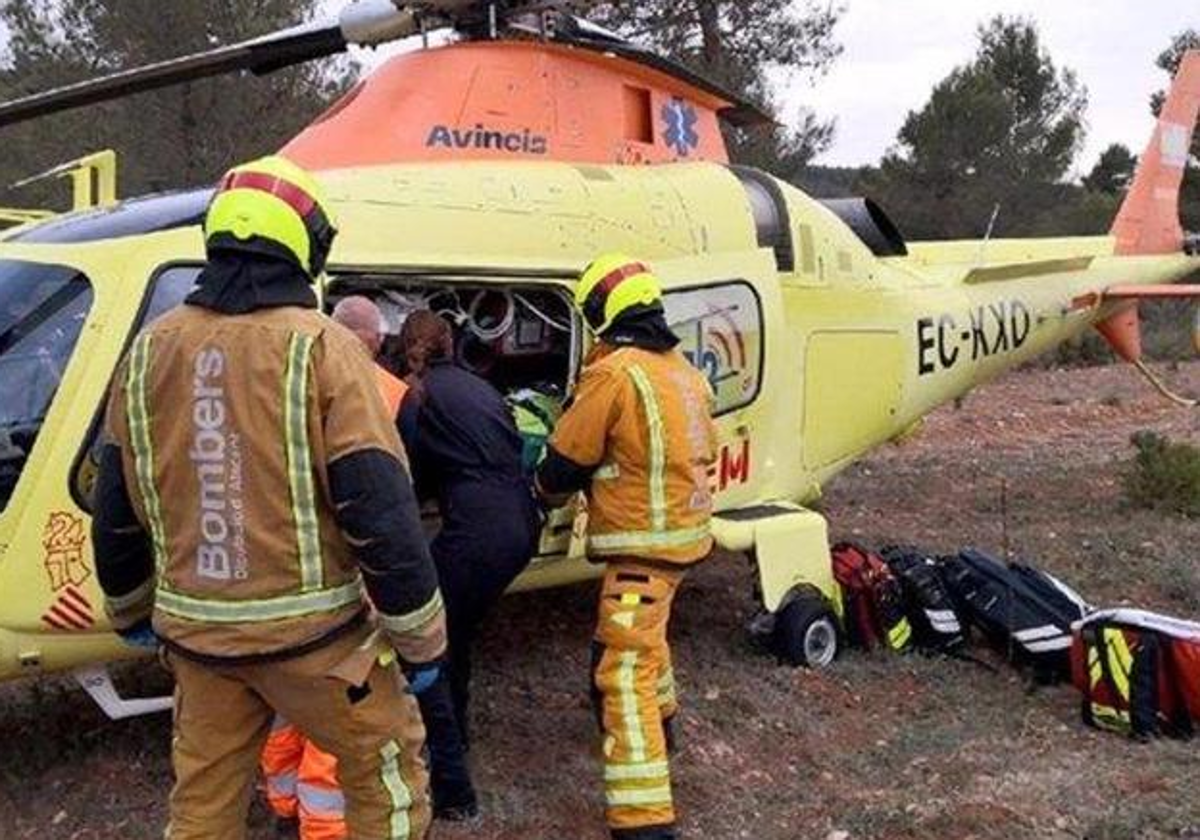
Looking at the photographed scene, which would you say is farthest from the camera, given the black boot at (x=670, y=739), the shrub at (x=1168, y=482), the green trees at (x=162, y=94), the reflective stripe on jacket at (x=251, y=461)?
the green trees at (x=162, y=94)

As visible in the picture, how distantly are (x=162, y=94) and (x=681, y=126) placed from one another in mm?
13501

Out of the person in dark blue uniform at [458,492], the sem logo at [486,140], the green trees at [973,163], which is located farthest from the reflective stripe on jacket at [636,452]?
the green trees at [973,163]

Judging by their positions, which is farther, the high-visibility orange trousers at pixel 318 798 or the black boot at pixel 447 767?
the black boot at pixel 447 767

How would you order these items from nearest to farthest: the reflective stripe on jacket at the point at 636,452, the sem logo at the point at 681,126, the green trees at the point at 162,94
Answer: the reflective stripe on jacket at the point at 636,452, the sem logo at the point at 681,126, the green trees at the point at 162,94

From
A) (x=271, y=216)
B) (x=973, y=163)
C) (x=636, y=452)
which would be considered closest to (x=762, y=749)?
(x=636, y=452)

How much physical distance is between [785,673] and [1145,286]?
4950mm

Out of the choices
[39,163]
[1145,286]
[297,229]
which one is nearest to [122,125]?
[39,163]

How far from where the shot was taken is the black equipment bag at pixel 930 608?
21.2 ft

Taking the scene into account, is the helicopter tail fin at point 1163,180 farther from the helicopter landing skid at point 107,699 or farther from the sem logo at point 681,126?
the helicopter landing skid at point 107,699

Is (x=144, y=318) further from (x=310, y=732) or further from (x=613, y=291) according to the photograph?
(x=310, y=732)

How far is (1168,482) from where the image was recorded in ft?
30.8

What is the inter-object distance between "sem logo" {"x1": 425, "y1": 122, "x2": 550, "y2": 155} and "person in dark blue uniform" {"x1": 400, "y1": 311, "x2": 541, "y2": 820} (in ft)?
6.01

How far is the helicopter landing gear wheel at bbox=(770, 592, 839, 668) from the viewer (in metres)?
6.15

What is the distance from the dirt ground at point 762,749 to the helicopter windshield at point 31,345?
1216 millimetres
